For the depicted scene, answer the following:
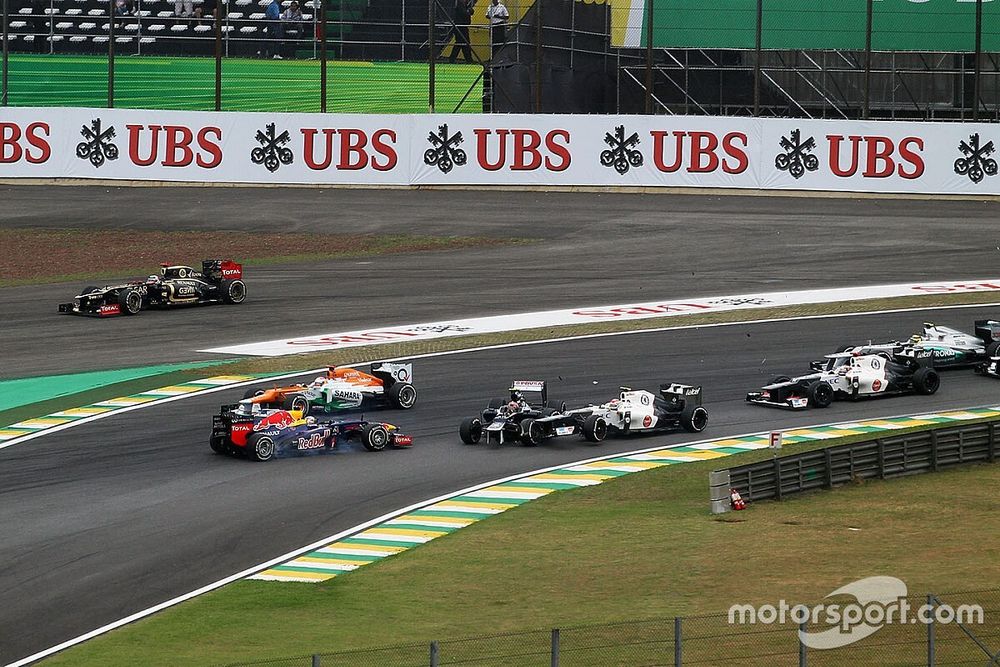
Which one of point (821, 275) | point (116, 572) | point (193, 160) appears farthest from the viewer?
point (193, 160)

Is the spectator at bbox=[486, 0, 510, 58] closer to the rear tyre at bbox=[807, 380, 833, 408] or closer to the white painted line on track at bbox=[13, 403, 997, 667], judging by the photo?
the rear tyre at bbox=[807, 380, 833, 408]

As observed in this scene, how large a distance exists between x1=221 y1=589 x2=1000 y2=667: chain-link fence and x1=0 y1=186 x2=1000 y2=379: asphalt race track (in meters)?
20.7

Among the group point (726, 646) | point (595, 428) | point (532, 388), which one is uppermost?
point (532, 388)

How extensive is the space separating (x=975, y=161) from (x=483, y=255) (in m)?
19.1

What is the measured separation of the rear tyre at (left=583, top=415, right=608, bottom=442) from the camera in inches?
1209

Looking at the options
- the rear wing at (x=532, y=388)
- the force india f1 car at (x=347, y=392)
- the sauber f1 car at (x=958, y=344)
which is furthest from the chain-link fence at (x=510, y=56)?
the rear wing at (x=532, y=388)

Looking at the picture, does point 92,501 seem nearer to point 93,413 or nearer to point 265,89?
point 93,413

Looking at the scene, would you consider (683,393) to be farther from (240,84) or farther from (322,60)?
(240,84)

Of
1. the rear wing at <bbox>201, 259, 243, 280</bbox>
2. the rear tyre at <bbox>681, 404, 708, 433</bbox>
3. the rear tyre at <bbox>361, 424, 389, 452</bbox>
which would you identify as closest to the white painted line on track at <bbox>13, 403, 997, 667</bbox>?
the rear tyre at <bbox>681, 404, 708, 433</bbox>

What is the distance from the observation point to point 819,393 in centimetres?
3341

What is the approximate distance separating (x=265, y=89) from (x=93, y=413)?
112 feet

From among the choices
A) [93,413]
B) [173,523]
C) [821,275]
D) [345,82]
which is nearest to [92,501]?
[173,523]

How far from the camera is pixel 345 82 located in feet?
211

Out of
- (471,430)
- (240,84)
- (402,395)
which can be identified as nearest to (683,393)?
(471,430)
